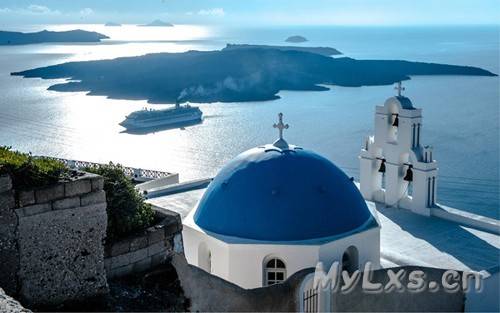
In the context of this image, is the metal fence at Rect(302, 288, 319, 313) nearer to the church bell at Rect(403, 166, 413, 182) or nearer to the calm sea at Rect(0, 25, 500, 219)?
the church bell at Rect(403, 166, 413, 182)

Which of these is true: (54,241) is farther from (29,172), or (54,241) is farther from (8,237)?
(29,172)

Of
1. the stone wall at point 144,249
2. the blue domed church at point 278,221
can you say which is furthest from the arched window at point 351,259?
the stone wall at point 144,249

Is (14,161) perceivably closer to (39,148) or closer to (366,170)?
(366,170)

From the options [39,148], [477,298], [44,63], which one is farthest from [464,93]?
[44,63]

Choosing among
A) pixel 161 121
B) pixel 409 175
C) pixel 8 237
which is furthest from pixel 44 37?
pixel 8 237

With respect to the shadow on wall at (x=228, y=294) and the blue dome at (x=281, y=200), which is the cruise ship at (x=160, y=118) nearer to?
the blue dome at (x=281, y=200)

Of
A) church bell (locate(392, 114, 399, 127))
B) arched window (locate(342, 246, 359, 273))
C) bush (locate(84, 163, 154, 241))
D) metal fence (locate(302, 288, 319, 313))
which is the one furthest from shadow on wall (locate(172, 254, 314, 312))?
church bell (locate(392, 114, 399, 127))
